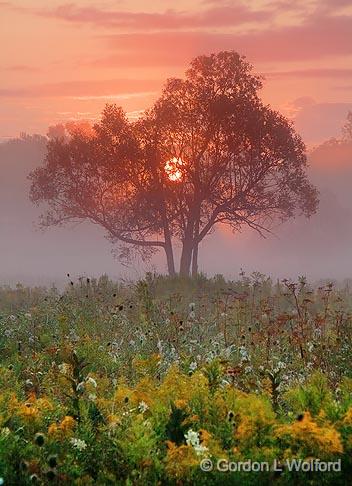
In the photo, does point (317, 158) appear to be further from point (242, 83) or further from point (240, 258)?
point (242, 83)

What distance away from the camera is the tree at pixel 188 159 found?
1361 inches

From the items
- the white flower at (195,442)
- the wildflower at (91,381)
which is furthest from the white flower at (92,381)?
the white flower at (195,442)

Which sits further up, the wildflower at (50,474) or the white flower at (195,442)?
the white flower at (195,442)

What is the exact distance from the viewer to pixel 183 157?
35531 millimetres

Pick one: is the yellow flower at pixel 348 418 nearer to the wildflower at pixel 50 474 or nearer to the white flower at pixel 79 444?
the white flower at pixel 79 444

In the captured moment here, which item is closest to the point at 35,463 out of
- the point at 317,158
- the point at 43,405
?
the point at 43,405

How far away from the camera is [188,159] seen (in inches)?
1394

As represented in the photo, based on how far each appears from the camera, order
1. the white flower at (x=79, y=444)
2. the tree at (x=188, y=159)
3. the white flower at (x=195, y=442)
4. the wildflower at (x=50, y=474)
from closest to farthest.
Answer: the wildflower at (x=50, y=474) → the white flower at (x=195, y=442) → the white flower at (x=79, y=444) → the tree at (x=188, y=159)

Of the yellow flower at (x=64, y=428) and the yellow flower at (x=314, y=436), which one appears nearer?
the yellow flower at (x=314, y=436)

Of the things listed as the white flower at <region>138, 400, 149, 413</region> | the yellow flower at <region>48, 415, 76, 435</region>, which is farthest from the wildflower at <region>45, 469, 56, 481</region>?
the white flower at <region>138, 400, 149, 413</region>

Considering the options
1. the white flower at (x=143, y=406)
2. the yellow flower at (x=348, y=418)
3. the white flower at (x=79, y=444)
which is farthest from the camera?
the white flower at (x=143, y=406)

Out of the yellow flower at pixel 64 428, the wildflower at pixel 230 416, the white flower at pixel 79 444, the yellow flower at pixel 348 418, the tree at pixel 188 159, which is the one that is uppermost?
the tree at pixel 188 159

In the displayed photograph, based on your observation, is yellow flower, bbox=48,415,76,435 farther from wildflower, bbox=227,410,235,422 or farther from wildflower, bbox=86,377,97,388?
wildflower, bbox=86,377,97,388

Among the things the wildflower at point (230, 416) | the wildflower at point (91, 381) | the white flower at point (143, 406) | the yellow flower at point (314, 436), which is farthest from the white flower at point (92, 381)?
the yellow flower at point (314, 436)
